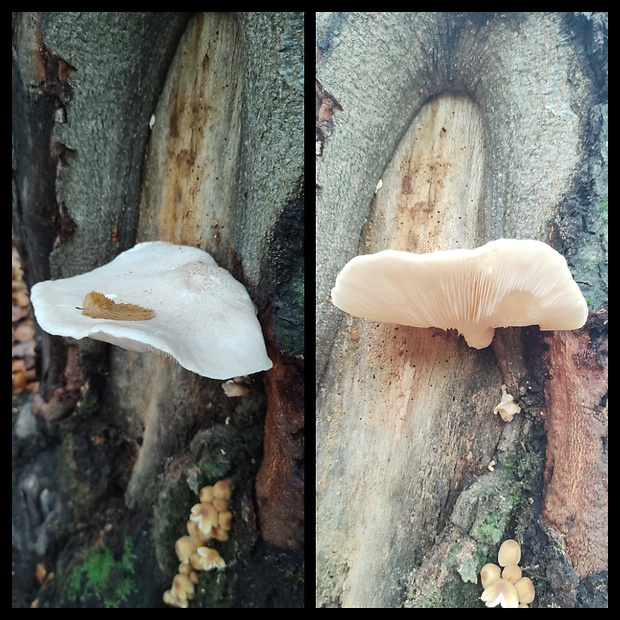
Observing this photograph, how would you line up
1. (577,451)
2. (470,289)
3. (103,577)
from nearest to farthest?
(470,289)
(577,451)
(103,577)

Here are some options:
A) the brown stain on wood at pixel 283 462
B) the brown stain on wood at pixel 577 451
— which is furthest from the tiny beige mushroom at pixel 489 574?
the brown stain on wood at pixel 283 462

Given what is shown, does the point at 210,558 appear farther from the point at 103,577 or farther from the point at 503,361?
the point at 503,361

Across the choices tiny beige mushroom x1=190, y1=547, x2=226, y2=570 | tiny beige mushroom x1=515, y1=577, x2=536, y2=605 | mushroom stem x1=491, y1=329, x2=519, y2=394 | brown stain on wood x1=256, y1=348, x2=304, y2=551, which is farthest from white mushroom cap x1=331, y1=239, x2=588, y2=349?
tiny beige mushroom x1=190, y1=547, x2=226, y2=570

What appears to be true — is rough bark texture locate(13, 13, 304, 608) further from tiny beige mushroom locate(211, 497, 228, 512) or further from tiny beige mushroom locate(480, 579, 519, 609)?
tiny beige mushroom locate(480, 579, 519, 609)

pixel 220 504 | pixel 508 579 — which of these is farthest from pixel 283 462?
pixel 508 579

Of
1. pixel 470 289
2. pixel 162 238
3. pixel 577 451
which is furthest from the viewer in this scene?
pixel 162 238

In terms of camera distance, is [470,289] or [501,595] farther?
[501,595]

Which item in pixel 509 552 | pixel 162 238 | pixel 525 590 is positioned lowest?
pixel 525 590
